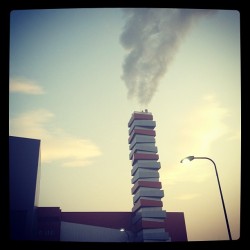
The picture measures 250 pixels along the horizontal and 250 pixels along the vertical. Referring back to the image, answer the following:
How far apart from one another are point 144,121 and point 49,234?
29295mm

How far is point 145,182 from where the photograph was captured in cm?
4788

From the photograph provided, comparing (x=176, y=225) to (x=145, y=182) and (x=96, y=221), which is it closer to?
(x=145, y=182)

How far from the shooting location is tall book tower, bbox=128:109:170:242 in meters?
43.5

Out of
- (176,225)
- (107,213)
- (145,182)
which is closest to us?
(107,213)

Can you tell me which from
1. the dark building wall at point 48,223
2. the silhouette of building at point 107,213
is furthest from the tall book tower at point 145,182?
the dark building wall at point 48,223

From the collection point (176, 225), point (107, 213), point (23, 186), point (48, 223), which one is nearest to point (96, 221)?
Result: point (107, 213)

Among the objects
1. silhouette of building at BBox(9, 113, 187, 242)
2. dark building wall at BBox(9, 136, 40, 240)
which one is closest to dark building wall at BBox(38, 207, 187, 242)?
silhouette of building at BBox(9, 113, 187, 242)

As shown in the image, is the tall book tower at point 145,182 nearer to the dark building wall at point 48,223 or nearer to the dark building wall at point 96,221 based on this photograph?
the dark building wall at point 96,221

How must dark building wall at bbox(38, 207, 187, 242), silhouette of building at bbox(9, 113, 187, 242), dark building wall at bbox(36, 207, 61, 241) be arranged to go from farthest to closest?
dark building wall at bbox(38, 207, 187, 242) → dark building wall at bbox(36, 207, 61, 241) → silhouette of building at bbox(9, 113, 187, 242)

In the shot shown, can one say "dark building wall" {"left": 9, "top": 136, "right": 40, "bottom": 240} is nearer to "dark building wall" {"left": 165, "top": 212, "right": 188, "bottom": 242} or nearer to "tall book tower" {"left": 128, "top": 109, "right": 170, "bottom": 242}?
"tall book tower" {"left": 128, "top": 109, "right": 170, "bottom": 242}
